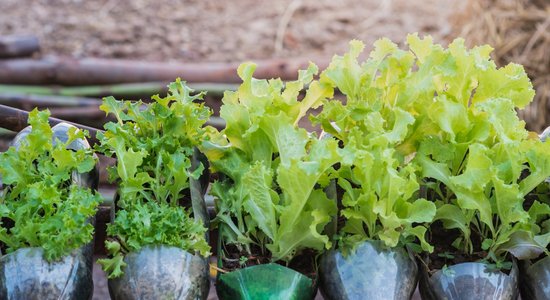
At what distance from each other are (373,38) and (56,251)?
366 cm

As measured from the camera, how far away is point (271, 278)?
1.50 metres

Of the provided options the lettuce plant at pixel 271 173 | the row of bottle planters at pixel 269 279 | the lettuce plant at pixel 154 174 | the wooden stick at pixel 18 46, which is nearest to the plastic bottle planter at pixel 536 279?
the row of bottle planters at pixel 269 279

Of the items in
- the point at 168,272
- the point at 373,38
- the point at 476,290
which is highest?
the point at 168,272

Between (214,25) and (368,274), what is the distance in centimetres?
374

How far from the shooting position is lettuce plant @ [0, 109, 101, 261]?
Answer: 4.78 ft

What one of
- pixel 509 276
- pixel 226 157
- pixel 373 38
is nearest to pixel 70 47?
pixel 373 38

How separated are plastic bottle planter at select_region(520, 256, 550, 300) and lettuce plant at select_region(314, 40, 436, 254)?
7.6 inches

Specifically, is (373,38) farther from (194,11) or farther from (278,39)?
(194,11)

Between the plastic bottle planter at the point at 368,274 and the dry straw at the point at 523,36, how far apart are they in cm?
264

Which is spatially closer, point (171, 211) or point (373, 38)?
point (171, 211)

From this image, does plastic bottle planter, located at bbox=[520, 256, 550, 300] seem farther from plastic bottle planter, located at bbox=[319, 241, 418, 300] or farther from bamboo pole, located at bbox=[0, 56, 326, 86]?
bamboo pole, located at bbox=[0, 56, 326, 86]

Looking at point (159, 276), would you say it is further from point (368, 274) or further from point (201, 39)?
point (201, 39)

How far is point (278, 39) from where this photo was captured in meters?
4.92

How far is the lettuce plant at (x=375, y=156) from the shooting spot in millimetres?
1495
